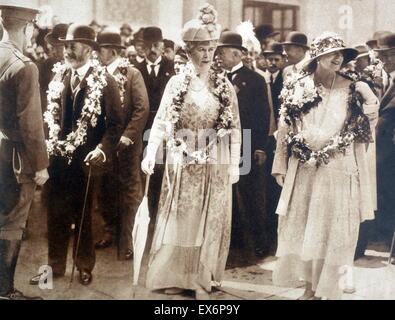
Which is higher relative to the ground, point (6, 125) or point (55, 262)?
point (6, 125)

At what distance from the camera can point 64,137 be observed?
4.02m

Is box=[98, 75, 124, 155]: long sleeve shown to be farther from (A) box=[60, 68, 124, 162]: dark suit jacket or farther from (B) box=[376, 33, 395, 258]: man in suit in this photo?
(B) box=[376, 33, 395, 258]: man in suit

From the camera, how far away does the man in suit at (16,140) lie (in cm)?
397

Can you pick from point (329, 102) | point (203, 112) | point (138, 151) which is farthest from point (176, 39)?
point (329, 102)

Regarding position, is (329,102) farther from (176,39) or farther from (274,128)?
(176,39)

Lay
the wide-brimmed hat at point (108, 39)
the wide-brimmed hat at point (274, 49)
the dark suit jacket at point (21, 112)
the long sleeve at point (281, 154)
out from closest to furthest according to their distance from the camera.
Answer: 1. the dark suit jacket at point (21, 112)
2. the wide-brimmed hat at point (108, 39)
3. the long sleeve at point (281, 154)
4. the wide-brimmed hat at point (274, 49)

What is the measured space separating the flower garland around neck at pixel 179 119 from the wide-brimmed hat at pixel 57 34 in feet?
3.39

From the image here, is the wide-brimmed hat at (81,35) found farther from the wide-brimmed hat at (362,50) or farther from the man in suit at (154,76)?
the wide-brimmed hat at (362,50)

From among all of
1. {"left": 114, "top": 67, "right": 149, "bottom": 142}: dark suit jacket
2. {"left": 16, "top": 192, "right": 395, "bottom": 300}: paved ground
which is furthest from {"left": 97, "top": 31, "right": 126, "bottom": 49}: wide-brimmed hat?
{"left": 16, "top": 192, "right": 395, "bottom": 300}: paved ground

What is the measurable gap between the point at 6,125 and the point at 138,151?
1.06m

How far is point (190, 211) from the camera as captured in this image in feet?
13.3

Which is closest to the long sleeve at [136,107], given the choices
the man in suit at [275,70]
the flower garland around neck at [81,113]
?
the flower garland around neck at [81,113]

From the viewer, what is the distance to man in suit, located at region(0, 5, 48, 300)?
156 inches

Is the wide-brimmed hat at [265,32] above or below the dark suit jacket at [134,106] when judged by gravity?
above
